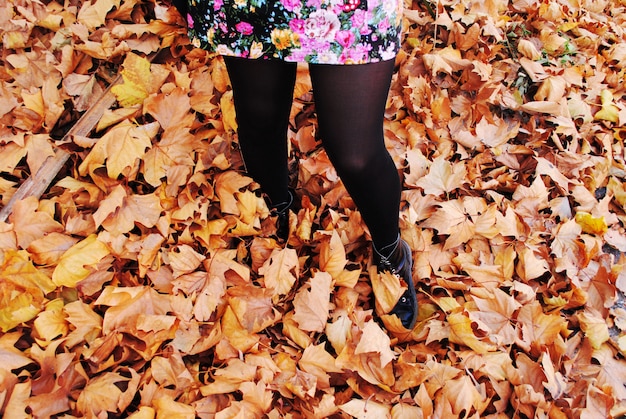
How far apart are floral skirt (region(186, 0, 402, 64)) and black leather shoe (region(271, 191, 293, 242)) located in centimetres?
64

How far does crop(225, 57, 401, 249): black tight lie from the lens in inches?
42.6

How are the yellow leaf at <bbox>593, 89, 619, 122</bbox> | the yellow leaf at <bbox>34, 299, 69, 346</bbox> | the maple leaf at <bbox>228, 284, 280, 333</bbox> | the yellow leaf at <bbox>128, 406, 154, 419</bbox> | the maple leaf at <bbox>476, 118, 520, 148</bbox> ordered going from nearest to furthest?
the yellow leaf at <bbox>128, 406, 154, 419</bbox> < the yellow leaf at <bbox>34, 299, 69, 346</bbox> < the maple leaf at <bbox>228, 284, 280, 333</bbox> < the maple leaf at <bbox>476, 118, 520, 148</bbox> < the yellow leaf at <bbox>593, 89, 619, 122</bbox>

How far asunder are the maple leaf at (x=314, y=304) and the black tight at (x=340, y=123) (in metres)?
0.21

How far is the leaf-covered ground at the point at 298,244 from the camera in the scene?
51.8 inches

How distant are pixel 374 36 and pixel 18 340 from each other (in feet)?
4.10

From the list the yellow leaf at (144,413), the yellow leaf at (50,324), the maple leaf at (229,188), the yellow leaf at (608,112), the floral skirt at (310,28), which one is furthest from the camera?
the yellow leaf at (608,112)

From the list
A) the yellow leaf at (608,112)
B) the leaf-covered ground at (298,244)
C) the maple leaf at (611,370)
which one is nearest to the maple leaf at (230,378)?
the leaf-covered ground at (298,244)

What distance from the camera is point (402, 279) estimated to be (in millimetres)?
1503

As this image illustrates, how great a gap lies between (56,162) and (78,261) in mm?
432

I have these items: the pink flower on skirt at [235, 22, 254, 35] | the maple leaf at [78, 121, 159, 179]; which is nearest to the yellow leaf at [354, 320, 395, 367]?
the pink flower on skirt at [235, 22, 254, 35]

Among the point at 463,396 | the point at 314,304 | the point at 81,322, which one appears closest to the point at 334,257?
the point at 314,304

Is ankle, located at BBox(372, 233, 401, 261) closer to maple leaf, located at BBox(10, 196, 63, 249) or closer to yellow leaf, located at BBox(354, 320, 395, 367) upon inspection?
yellow leaf, located at BBox(354, 320, 395, 367)

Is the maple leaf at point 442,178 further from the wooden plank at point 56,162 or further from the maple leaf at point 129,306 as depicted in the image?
the wooden plank at point 56,162

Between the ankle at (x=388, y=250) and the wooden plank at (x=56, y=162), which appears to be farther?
the wooden plank at (x=56, y=162)
